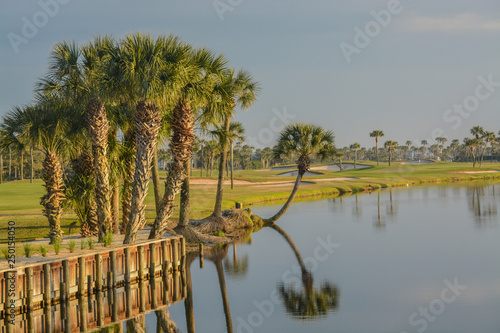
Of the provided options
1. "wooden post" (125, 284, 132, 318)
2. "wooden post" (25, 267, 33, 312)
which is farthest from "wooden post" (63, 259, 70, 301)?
"wooden post" (125, 284, 132, 318)

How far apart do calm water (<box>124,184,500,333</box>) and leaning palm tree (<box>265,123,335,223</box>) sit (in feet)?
22.7

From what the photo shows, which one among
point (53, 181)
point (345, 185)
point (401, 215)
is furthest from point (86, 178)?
point (345, 185)

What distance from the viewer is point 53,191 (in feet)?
113

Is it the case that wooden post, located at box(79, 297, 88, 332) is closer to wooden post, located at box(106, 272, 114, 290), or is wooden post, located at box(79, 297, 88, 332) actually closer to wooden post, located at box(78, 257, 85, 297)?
wooden post, located at box(78, 257, 85, 297)

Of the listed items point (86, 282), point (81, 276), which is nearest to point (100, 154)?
point (86, 282)

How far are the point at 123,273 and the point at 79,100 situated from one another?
11507 mm

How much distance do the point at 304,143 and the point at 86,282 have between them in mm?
33282

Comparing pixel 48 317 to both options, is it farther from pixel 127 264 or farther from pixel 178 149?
pixel 178 149

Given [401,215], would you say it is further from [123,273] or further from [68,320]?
[68,320]

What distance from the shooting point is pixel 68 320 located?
23.9m

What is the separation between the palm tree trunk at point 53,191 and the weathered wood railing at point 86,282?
6639 mm

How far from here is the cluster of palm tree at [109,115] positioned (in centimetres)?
3123

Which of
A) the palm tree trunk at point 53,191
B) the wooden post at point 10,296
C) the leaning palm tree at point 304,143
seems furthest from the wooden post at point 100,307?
the leaning palm tree at point 304,143

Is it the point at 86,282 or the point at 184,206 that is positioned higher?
the point at 184,206
